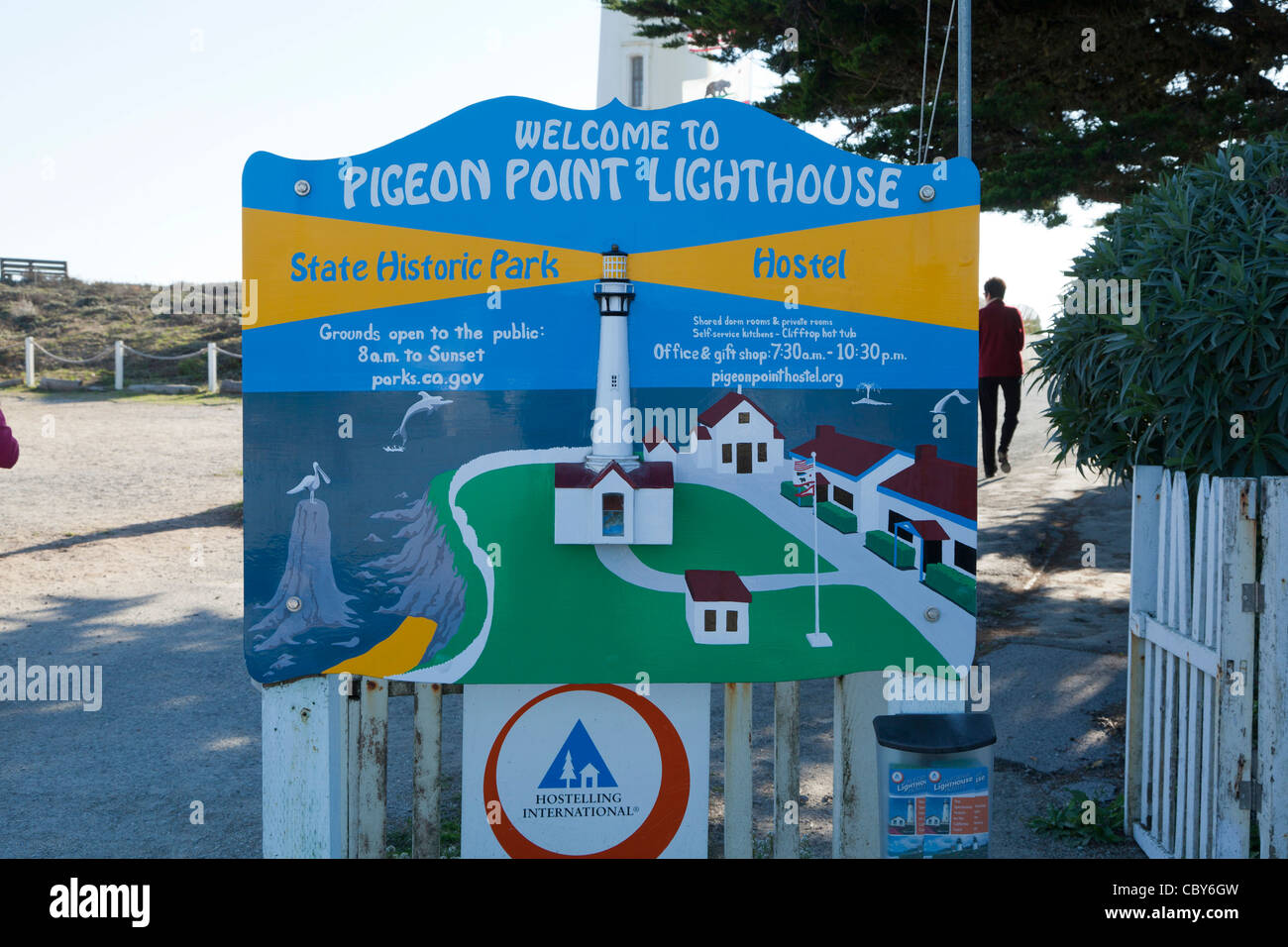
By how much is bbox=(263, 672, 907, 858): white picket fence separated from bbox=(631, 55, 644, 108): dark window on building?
15.8 m

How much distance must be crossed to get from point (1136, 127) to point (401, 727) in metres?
8.11

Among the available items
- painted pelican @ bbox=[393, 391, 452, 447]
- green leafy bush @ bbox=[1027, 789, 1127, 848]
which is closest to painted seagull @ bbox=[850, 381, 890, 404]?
painted pelican @ bbox=[393, 391, 452, 447]

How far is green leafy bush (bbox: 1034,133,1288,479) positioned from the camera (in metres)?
4.18

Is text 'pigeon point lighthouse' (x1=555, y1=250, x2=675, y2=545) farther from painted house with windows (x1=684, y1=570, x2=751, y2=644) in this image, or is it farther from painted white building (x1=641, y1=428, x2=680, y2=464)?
painted house with windows (x1=684, y1=570, x2=751, y2=644)

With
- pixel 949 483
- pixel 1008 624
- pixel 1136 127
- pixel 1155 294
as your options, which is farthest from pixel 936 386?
pixel 1136 127

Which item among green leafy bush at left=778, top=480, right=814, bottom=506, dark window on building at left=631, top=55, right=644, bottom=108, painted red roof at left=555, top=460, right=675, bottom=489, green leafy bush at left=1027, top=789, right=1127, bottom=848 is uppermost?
dark window on building at left=631, top=55, right=644, bottom=108

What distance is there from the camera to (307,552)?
10.3 feet

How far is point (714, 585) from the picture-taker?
3.17 meters

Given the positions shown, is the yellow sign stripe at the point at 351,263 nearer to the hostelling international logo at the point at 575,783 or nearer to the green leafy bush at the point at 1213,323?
the hostelling international logo at the point at 575,783

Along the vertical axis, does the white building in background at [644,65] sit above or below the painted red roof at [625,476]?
above

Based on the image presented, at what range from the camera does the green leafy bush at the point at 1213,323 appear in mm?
4176

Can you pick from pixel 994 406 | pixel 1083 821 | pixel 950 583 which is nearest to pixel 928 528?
pixel 950 583

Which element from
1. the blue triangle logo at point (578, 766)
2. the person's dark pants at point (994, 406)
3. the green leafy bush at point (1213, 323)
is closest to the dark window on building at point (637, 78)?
the person's dark pants at point (994, 406)

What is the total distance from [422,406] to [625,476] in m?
0.63
